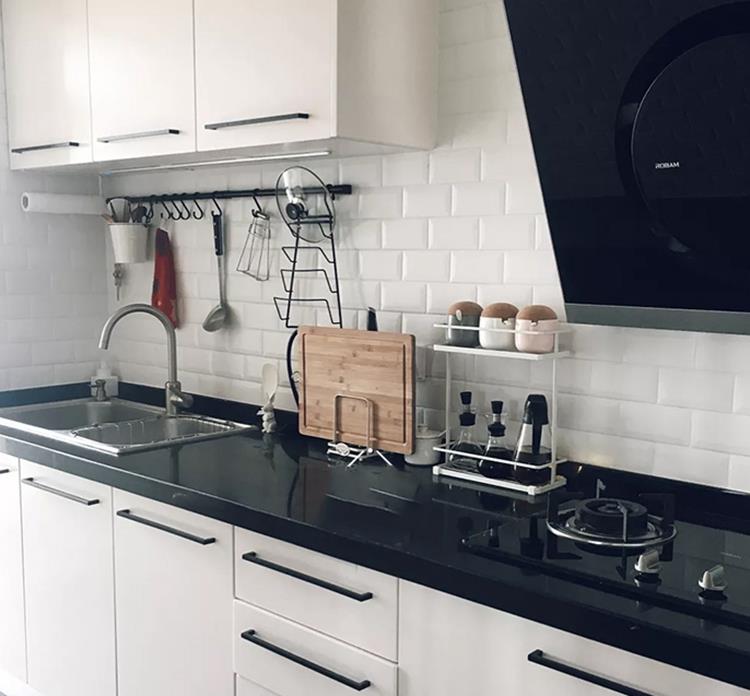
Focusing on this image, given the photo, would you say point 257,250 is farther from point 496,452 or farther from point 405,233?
point 496,452

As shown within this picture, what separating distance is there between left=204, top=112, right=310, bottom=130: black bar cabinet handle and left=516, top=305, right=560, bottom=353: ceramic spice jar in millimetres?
672

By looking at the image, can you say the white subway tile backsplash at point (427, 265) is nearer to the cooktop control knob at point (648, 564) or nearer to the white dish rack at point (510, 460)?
the white dish rack at point (510, 460)

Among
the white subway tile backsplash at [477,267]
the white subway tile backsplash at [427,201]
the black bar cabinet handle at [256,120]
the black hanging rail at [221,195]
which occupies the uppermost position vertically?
the black bar cabinet handle at [256,120]

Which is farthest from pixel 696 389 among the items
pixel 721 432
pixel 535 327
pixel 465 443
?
pixel 465 443

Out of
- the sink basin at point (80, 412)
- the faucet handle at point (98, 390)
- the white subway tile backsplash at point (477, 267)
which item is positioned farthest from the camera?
the faucet handle at point (98, 390)

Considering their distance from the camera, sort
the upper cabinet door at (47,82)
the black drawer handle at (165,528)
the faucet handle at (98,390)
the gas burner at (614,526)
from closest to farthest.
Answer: the gas burner at (614,526) → the black drawer handle at (165,528) → the upper cabinet door at (47,82) → the faucet handle at (98,390)

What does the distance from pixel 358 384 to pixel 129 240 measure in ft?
3.92

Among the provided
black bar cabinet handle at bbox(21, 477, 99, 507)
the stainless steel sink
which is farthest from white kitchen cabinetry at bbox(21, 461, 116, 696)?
the stainless steel sink

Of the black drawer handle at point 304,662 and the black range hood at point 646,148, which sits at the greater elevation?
the black range hood at point 646,148

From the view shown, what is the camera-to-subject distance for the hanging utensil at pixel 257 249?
2838 millimetres

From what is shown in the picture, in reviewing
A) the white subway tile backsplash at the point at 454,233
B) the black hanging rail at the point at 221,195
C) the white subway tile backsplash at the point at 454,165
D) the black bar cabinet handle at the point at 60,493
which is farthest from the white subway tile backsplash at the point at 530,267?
the black bar cabinet handle at the point at 60,493

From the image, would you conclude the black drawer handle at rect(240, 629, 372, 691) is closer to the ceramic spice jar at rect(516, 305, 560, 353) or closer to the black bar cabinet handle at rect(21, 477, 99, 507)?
the black bar cabinet handle at rect(21, 477, 99, 507)

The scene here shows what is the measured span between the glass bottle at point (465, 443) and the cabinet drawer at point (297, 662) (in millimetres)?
566

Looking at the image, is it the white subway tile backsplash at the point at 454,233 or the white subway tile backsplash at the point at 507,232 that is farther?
the white subway tile backsplash at the point at 454,233
